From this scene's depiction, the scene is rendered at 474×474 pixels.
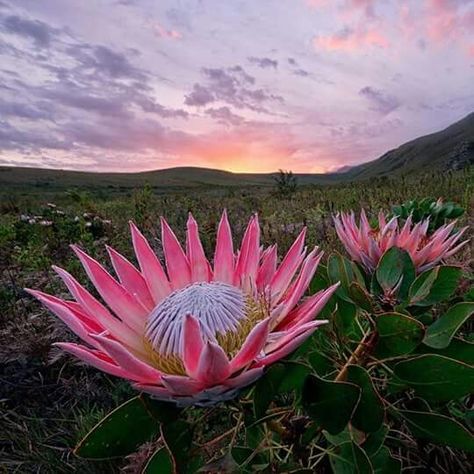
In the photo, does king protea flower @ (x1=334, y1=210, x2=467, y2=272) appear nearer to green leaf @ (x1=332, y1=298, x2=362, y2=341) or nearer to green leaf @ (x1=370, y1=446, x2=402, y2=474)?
green leaf @ (x1=332, y1=298, x2=362, y2=341)

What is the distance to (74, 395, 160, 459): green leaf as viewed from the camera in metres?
0.71

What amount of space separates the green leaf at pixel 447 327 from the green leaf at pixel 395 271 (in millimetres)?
128

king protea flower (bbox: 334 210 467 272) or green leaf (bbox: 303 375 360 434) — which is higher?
king protea flower (bbox: 334 210 467 272)

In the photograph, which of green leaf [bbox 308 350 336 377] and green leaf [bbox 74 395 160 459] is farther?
green leaf [bbox 308 350 336 377]

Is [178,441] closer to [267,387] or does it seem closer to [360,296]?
[267,387]

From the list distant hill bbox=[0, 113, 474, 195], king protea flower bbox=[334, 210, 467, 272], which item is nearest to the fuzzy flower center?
king protea flower bbox=[334, 210, 467, 272]

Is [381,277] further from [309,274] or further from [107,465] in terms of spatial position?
[107,465]

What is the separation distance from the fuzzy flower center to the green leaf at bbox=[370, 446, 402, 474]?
1.19 feet

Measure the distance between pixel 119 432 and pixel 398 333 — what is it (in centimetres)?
50

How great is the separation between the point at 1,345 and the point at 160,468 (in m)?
2.25

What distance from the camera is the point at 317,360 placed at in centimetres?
94

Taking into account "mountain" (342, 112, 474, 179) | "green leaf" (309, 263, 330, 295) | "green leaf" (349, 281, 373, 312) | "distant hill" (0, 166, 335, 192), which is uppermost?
"mountain" (342, 112, 474, 179)

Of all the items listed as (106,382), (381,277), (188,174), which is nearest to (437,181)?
(106,382)

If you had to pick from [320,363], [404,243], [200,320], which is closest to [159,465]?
[200,320]
